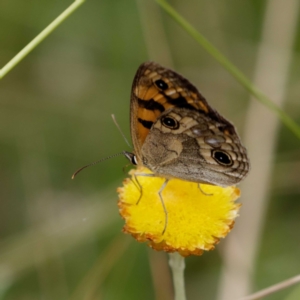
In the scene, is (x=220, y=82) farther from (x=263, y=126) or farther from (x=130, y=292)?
(x=130, y=292)

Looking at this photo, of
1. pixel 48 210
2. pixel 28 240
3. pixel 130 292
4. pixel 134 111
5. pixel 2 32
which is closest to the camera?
pixel 134 111

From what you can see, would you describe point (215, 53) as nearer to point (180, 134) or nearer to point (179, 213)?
point (180, 134)

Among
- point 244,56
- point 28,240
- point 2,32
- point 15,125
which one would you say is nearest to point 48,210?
point 28,240

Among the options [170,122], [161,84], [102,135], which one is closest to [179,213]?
[170,122]

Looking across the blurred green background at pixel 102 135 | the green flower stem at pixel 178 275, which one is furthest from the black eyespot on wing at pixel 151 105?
the blurred green background at pixel 102 135

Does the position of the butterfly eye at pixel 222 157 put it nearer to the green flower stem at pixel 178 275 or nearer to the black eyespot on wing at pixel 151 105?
the black eyespot on wing at pixel 151 105

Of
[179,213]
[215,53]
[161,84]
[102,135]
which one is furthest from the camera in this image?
[102,135]
